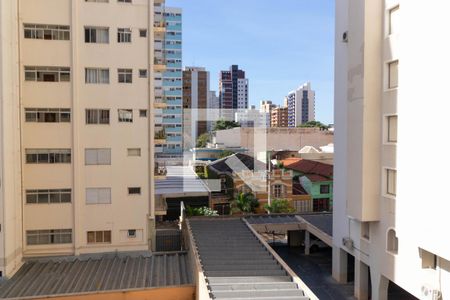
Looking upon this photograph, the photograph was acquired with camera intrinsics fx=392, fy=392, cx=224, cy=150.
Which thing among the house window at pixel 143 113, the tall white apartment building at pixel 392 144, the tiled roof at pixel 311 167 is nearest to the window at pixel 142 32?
the house window at pixel 143 113

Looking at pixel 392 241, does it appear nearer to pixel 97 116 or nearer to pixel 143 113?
pixel 143 113

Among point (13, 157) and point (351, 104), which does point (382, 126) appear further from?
point (13, 157)

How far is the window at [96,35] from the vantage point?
49.9 ft

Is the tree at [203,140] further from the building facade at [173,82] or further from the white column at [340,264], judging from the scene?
the white column at [340,264]

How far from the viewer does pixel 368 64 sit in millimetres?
12398

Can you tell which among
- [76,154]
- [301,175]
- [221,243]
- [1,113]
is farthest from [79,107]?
[301,175]

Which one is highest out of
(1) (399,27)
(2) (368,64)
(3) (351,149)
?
(1) (399,27)

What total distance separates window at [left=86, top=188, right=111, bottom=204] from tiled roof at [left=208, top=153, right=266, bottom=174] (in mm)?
15896

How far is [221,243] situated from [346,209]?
4.89m

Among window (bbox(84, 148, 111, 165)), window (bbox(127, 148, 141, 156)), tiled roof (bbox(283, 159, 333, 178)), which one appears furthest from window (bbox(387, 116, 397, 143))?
tiled roof (bbox(283, 159, 333, 178))

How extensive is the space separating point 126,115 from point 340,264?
10.4 meters

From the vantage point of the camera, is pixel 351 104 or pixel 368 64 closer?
pixel 368 64

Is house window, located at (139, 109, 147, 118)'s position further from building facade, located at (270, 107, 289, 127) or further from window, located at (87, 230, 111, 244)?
building facade, located at (270, 107, 289, 127)

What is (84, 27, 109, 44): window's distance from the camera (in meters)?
15.2
